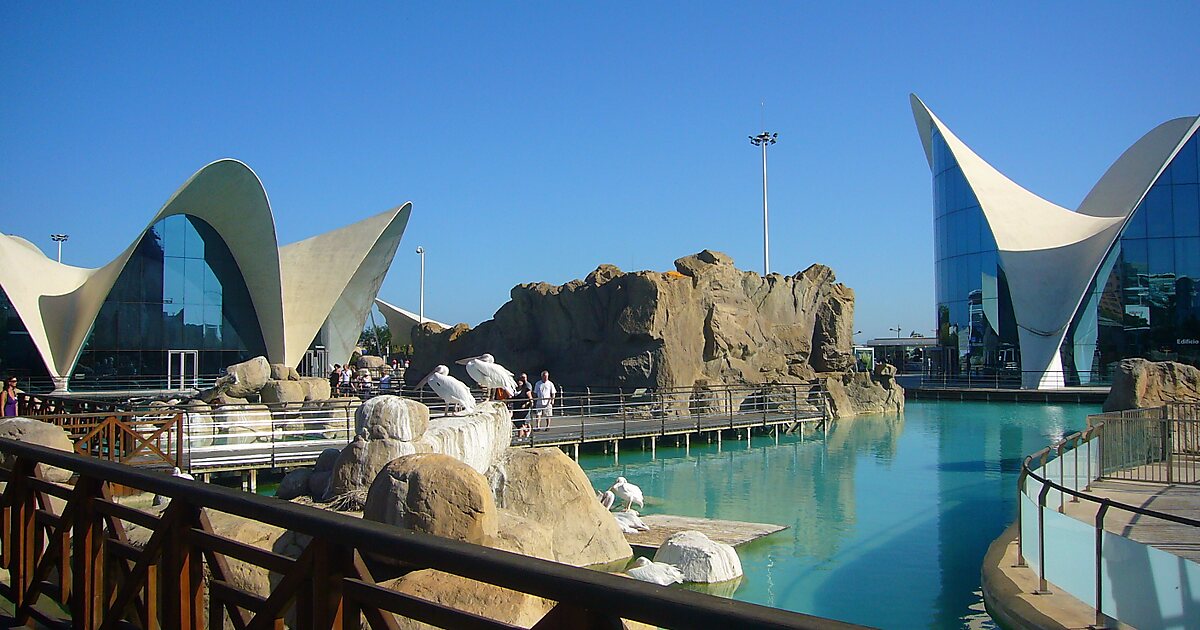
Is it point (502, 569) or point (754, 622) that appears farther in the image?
point (502, 569)

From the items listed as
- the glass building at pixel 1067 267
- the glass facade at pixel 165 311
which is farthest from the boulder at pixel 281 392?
the glass building at pixel 1067 267

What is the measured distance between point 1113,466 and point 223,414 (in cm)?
1510

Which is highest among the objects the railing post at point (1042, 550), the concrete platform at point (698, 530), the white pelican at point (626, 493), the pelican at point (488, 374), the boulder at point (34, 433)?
the pelican at point (488, 374)

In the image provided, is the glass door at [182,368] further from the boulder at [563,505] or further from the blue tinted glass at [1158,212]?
the blue tinted glass at [1158,212]

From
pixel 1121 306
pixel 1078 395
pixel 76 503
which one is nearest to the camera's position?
pixel 76 503

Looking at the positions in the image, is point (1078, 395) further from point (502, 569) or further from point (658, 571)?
point (502, 569)

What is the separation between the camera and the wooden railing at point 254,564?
1916 mm

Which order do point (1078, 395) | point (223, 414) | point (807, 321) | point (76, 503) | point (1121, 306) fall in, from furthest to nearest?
point (1121, 306) < point (1078, 395) < point (807, 321) < point (223, 414) < point (76, 503)

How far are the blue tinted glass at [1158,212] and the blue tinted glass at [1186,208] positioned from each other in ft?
0.88

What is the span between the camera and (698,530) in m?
12.9

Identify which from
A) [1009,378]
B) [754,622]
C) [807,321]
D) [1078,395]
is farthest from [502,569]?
[1009,378]

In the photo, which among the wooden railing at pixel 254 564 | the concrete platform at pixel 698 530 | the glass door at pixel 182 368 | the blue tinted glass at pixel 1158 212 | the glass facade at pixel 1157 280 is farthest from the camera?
the blue tinted glass at pixel 1158 212

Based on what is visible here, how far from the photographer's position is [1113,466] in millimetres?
13203

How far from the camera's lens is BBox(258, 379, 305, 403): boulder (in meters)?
20.9
